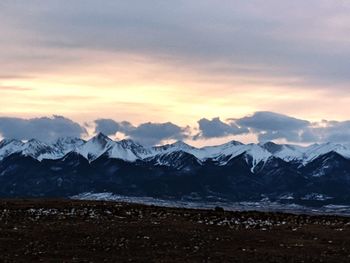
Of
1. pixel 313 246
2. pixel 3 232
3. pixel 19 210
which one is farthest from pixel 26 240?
pixel 313 246

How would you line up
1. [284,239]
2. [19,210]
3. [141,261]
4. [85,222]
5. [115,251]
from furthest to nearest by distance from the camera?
[19,210], [85,222], [284,239], [115,251], [141,261]

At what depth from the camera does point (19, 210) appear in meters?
53.8

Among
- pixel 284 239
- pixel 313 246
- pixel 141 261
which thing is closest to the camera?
pixel 141 261

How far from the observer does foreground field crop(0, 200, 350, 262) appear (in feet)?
114

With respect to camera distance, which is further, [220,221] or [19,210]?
[19,210]

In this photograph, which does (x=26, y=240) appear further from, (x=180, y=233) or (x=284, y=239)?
(x=284, y=239)

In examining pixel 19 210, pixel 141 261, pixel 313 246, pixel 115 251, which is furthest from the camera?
pixel 19 210

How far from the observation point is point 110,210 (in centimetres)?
5447

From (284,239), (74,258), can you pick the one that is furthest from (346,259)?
(74,258)

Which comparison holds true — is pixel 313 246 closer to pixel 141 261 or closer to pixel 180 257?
pixel 180 257

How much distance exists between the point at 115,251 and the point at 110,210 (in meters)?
18.4

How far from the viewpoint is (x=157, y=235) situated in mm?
42656

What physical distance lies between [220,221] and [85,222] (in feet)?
36.6

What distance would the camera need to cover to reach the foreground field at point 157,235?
34.7 meters
